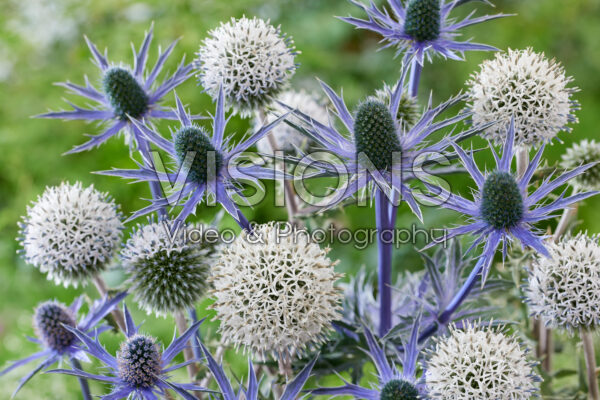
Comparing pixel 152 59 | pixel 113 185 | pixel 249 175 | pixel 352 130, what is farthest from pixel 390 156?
pixel 152 59

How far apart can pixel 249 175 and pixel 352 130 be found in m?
0.18

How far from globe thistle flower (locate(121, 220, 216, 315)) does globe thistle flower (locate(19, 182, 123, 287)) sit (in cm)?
7

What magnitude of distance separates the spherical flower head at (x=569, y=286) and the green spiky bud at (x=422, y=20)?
16.7 inches

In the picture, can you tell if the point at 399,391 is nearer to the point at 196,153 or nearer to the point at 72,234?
the point at 196,153

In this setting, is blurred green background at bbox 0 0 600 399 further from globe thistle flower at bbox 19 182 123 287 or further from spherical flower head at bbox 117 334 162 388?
spherical flower head at bbox 117 334 162 388

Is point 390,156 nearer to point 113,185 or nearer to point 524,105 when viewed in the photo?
point 524,105

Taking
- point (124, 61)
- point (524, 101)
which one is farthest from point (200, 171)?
point (124, 61)

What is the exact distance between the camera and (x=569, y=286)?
0.84m

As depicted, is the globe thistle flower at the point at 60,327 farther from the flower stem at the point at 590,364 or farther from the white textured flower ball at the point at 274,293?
the flower stem at the point at 590,364

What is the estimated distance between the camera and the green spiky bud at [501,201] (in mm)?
790

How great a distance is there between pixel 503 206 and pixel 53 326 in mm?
773

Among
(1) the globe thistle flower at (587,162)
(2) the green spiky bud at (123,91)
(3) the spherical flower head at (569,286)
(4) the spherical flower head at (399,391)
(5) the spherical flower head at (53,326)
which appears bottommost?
(4) the spherical flower head at (399,391)

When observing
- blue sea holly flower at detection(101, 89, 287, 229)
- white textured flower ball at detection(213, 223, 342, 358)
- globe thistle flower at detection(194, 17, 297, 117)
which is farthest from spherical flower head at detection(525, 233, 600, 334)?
globe thistle flower at detection(194, 17, 297, 117)

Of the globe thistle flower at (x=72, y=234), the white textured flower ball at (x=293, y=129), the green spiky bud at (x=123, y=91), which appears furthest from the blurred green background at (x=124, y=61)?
the green spiky bud at (x=123, y=91)
